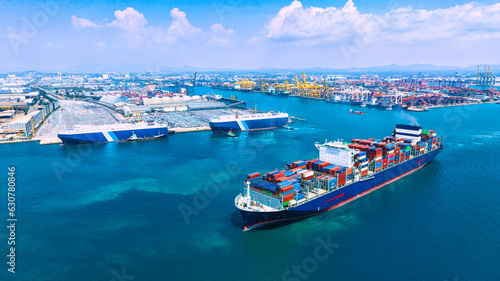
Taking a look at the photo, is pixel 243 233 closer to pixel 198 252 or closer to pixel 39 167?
pixel 198 252

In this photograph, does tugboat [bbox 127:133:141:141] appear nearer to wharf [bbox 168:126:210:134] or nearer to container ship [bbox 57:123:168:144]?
container ship [bbox 57:123:168:144]

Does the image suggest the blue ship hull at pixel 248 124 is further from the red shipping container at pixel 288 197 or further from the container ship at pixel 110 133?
the red shipping container at pixel 288 197


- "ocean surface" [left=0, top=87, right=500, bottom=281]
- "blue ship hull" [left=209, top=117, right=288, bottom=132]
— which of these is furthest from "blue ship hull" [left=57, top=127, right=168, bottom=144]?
"blue ship hull" [left=209, top=117, right=288, bottom=132]

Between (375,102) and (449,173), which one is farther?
(375,102)

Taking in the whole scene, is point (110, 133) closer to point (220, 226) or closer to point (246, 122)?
point (246, 122)

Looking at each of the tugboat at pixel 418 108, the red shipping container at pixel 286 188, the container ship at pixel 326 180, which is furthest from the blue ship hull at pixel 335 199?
the tugboat at pixel 418 108

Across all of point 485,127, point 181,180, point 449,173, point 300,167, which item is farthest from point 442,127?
point 181,180

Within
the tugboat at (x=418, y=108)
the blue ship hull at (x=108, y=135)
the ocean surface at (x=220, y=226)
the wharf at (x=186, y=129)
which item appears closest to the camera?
the ocean surface at (x=220, y=226)
